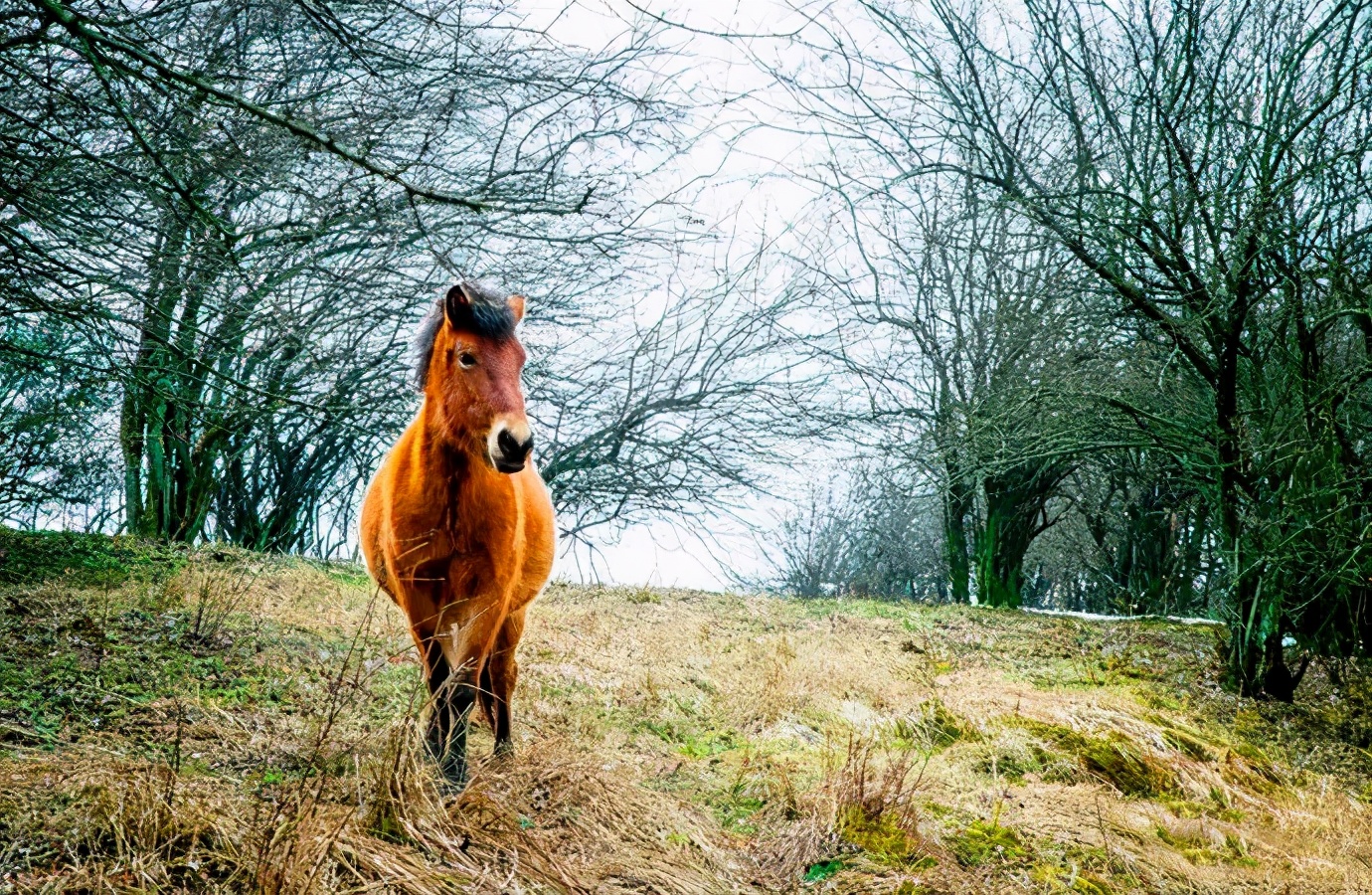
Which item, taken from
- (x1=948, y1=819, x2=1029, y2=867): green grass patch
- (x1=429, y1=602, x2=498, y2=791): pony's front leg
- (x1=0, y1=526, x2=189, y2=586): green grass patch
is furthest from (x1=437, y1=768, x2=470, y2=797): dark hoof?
(x1=0, y1=526, x2=189, y2=586): green grass patch

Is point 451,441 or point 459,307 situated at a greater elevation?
point 459,307

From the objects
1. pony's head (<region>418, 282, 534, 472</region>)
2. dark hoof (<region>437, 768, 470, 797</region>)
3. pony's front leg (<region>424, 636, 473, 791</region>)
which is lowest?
dark hoof (<region>437, 768, 470, 797</region>)

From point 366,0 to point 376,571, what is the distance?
10.1 feet

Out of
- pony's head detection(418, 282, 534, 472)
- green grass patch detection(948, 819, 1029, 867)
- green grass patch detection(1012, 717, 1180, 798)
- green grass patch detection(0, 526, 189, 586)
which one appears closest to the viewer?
pony's head detection(418, 282, 534, 472)

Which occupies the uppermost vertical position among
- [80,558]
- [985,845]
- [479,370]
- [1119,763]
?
[479,370]

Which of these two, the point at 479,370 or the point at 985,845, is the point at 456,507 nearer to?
the point at 479,370

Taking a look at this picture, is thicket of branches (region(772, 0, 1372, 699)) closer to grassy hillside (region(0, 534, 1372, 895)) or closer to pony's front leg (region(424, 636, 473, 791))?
grassy hillside (region(0, 534, 1372, 895))

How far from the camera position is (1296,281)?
7309 millimetres

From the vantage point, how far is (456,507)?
3.92 meters

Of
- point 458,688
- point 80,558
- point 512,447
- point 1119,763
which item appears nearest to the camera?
point 512,447

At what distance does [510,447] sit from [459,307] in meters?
0.67

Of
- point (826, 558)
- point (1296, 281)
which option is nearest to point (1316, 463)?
point (1296, 281)

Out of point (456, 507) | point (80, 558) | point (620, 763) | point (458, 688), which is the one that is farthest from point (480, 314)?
point (80, 558)

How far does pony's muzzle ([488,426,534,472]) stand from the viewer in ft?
11.3
